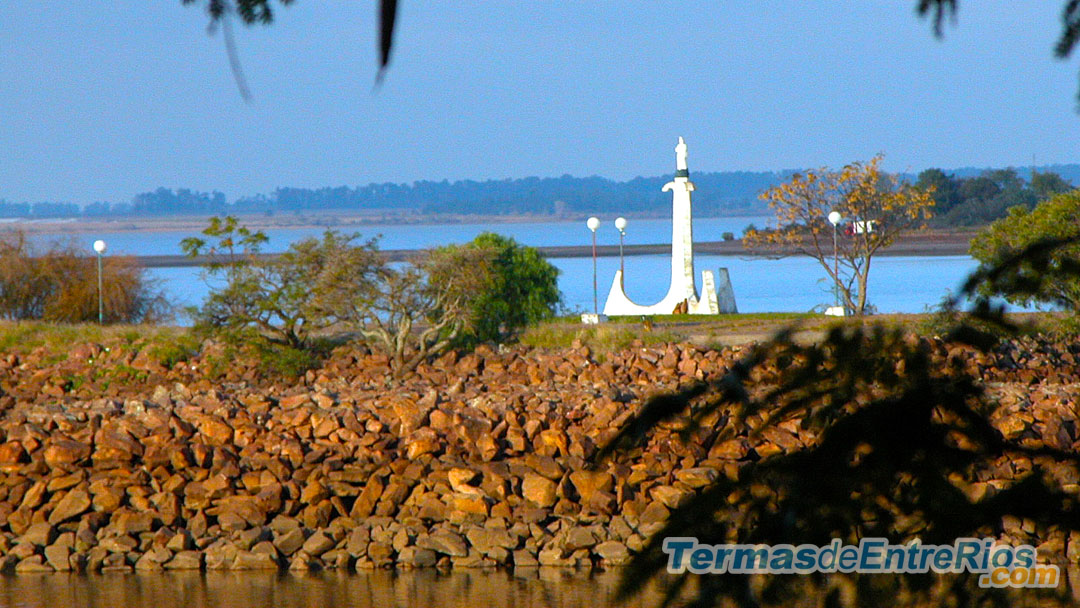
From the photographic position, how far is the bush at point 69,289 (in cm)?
2223

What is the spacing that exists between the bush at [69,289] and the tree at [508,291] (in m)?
7.47

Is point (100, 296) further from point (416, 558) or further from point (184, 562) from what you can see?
point (416, 558)

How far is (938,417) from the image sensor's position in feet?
10.3

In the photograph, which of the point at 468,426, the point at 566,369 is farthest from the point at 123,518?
the point at 566,369

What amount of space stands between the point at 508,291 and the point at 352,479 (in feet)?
20.7

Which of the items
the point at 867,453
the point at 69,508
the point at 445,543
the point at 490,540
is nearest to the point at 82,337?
the point at 69,508

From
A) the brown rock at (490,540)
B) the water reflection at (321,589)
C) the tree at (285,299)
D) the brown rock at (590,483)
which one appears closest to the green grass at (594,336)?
the tree at (285,299)

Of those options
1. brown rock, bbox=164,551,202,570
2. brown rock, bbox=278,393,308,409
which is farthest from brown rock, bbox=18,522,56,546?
brown rock, bbox=278,393,308,409

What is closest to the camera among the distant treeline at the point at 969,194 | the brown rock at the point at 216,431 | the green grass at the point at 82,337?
the brown rock at the point at 216,431

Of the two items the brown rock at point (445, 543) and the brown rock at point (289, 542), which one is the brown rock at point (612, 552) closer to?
the brown rock at point (445, 543)

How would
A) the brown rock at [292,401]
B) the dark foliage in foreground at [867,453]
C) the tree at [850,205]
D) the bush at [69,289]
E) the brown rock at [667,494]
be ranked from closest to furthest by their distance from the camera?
the dark foliage in foreground at [867,453]
the brown rock at [667,494]
the brown rock at [292,401]
the bush at [69,289]
the tree at [850,205]

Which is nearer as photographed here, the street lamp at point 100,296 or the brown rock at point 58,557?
the brown rock at point 58,557

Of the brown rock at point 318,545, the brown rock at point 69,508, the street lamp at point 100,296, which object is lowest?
the brown rock at point 318,545

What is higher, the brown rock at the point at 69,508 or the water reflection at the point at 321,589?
the brown rock at the point at 69,508
